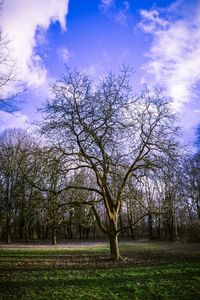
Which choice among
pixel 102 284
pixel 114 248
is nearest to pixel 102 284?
pixel 102 284

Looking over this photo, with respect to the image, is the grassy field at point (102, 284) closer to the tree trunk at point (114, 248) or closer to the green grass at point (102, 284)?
the green grass at point (102, 284)

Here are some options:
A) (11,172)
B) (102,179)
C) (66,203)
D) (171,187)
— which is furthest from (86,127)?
(11,172)

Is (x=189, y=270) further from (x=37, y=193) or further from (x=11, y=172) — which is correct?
(x=11, y=172)

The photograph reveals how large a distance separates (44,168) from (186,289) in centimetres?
1014

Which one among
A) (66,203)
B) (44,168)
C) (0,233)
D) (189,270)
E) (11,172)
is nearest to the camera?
(189,270)

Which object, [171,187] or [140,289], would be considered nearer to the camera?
[140,289]

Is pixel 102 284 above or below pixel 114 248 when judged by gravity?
below

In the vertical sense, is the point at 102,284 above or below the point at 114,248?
below

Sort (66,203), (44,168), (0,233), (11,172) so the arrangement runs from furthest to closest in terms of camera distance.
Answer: (0,233) → (11,172) → (66,203) → (44,168)

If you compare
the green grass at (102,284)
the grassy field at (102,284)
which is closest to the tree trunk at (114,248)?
the grassy field at (102,284)

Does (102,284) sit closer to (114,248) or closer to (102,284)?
(102,284)

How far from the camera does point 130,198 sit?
20.1 meters

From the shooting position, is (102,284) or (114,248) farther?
(114,248)

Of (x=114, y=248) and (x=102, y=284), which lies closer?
(x=102, y=284)
